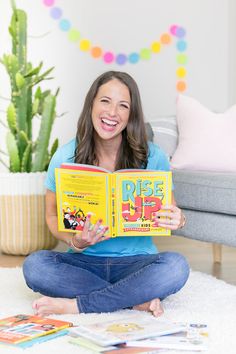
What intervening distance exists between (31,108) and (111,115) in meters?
1.50

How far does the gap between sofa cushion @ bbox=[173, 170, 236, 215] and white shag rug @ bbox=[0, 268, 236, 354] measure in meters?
0.29

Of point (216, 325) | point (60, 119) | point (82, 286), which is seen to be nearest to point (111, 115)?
point (82, 286)

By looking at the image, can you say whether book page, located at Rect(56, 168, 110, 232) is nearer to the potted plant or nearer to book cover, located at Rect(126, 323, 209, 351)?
book cover, located at Rect(126, 323, 209, 351)

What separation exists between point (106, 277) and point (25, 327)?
0.39 meters

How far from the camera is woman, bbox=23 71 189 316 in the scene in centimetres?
223

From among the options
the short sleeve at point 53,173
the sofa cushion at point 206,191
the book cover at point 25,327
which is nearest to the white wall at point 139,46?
the sofa cushion at point 206,191

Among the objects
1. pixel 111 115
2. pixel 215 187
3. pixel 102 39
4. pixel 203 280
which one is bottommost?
pixel 203 280

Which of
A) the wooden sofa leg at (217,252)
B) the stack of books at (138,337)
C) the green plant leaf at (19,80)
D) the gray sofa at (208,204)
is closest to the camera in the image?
the stack of books at (138,337)

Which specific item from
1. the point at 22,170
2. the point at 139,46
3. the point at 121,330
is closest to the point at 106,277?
the point at 121,330

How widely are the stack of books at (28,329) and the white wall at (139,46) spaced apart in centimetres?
235

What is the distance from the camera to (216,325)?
2.13 metres

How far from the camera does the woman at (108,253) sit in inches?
87.9

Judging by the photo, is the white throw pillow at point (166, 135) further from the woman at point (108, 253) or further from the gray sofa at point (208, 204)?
the woman at point (108, 253)

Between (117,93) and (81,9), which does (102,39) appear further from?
(117,93)
